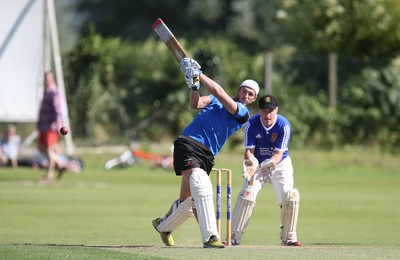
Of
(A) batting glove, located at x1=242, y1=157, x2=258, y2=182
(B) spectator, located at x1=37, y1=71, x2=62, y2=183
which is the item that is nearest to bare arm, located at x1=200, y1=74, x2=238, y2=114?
(A) batting glove, located at x1=242, y1=157, x2=258, y2=182

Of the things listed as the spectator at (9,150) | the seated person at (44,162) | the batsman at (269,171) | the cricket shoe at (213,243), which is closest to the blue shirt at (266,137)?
the batsman at (269,171)

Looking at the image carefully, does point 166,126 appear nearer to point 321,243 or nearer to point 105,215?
point 105,215

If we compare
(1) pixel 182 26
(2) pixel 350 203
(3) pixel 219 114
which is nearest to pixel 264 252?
(3) pixel 219 114

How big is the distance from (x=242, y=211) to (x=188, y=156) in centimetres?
141

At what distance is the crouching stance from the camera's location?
9625 mm

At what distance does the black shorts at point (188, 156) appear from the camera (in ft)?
32.4

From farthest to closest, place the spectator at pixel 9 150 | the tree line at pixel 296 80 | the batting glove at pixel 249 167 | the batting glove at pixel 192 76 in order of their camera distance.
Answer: the tree line at pixel 296 80 → the spectator at pixel 9 150 → the batting glove at pixel 249 167 → the batting glove at pixel 192 76

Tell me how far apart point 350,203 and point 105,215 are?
4.75 metres

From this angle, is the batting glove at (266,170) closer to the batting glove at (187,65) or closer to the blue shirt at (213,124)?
the blue shirt at (213,124)

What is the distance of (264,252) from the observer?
9.55m

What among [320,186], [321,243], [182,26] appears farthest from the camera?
[182,26]

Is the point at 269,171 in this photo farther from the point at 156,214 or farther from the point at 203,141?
the point at 156,214

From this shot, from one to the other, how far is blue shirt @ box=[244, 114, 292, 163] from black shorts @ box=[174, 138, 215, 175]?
124cm

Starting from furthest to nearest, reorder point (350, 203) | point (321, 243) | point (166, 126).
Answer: point (166, 126) → point (350, 203) → point (321, 243)
